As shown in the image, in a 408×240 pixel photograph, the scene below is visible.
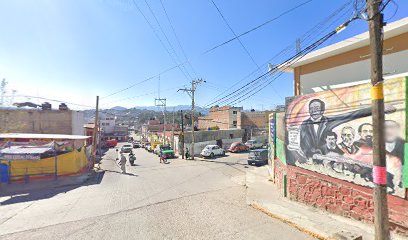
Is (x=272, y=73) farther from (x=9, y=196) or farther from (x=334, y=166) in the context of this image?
(x=9, y=196)

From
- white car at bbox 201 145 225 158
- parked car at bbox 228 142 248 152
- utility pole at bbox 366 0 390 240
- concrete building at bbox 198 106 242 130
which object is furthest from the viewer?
concrete building at bbox 198 106 242 130

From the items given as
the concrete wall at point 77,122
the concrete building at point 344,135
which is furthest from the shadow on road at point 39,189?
the concrete wall at point 77,122

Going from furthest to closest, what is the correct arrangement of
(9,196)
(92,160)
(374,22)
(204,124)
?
(204,124) → (92,160) → (9,196) → (374,22)

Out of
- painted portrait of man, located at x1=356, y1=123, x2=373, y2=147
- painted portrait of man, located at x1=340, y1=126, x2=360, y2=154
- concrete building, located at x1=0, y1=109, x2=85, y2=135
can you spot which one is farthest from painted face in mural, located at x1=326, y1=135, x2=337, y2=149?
concrete building, located at x1=0, y1=109, x2=85, y2=135

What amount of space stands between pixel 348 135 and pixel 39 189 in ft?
55.5

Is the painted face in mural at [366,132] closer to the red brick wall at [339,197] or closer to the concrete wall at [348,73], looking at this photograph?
the red brick wall at [339,197]

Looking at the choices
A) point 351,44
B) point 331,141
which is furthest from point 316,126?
point 351,44

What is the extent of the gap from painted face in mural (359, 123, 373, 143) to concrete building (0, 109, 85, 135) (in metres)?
31.4

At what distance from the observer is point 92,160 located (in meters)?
24.0

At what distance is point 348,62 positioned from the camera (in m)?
10.2

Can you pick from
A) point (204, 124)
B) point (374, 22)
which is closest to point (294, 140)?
point (374, 22)

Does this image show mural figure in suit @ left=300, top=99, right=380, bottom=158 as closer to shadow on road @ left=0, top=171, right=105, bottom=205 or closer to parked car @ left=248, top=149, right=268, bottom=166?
parked car @ left=248, top=149, right=268, bottom=166

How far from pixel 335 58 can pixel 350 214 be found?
272 inches

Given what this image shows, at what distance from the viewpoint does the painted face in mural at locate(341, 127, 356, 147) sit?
784 cm
